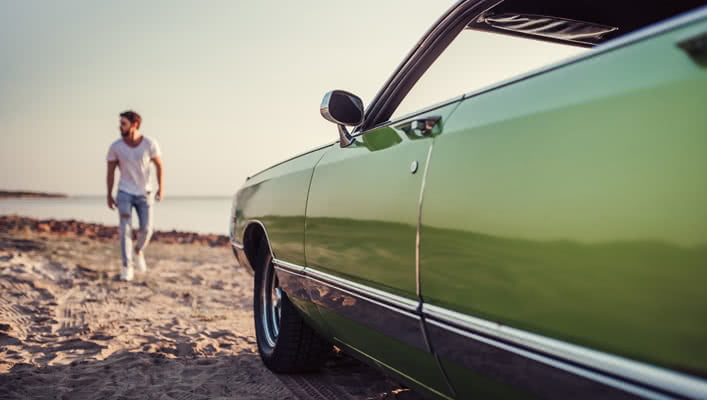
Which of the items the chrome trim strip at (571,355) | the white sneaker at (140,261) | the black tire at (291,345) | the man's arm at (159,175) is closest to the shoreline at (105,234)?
the white sneaker at (140,261)

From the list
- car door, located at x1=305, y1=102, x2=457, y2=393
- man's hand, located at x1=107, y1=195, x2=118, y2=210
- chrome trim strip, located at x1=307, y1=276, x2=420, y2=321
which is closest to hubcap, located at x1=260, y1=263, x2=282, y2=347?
car door, located at x1=305, y1=102, x2=457, y2=393

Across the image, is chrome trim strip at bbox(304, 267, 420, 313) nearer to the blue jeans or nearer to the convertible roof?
the convertible roof

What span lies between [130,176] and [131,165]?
141mm

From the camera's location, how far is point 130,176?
22.1 feet

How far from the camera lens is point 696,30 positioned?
974mm

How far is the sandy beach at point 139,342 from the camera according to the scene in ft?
9.71

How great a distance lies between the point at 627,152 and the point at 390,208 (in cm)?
86

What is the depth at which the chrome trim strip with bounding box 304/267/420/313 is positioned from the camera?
66.2 inches

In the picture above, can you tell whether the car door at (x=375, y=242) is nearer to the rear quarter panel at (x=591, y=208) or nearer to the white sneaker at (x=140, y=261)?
the rear quarter panel at (x=591, y=208)

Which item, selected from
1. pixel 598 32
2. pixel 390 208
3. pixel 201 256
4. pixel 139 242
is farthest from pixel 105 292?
pixel 598 32

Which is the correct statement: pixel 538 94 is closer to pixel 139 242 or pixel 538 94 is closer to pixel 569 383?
pixel 569 383

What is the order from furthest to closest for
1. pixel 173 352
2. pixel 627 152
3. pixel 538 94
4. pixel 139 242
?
pixel 139 242
pixel 173 352
pixel 538 94
pixel 627 152

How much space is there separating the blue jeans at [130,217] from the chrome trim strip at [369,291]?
5041 millimetres

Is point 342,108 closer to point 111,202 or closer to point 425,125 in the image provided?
point 425,125
